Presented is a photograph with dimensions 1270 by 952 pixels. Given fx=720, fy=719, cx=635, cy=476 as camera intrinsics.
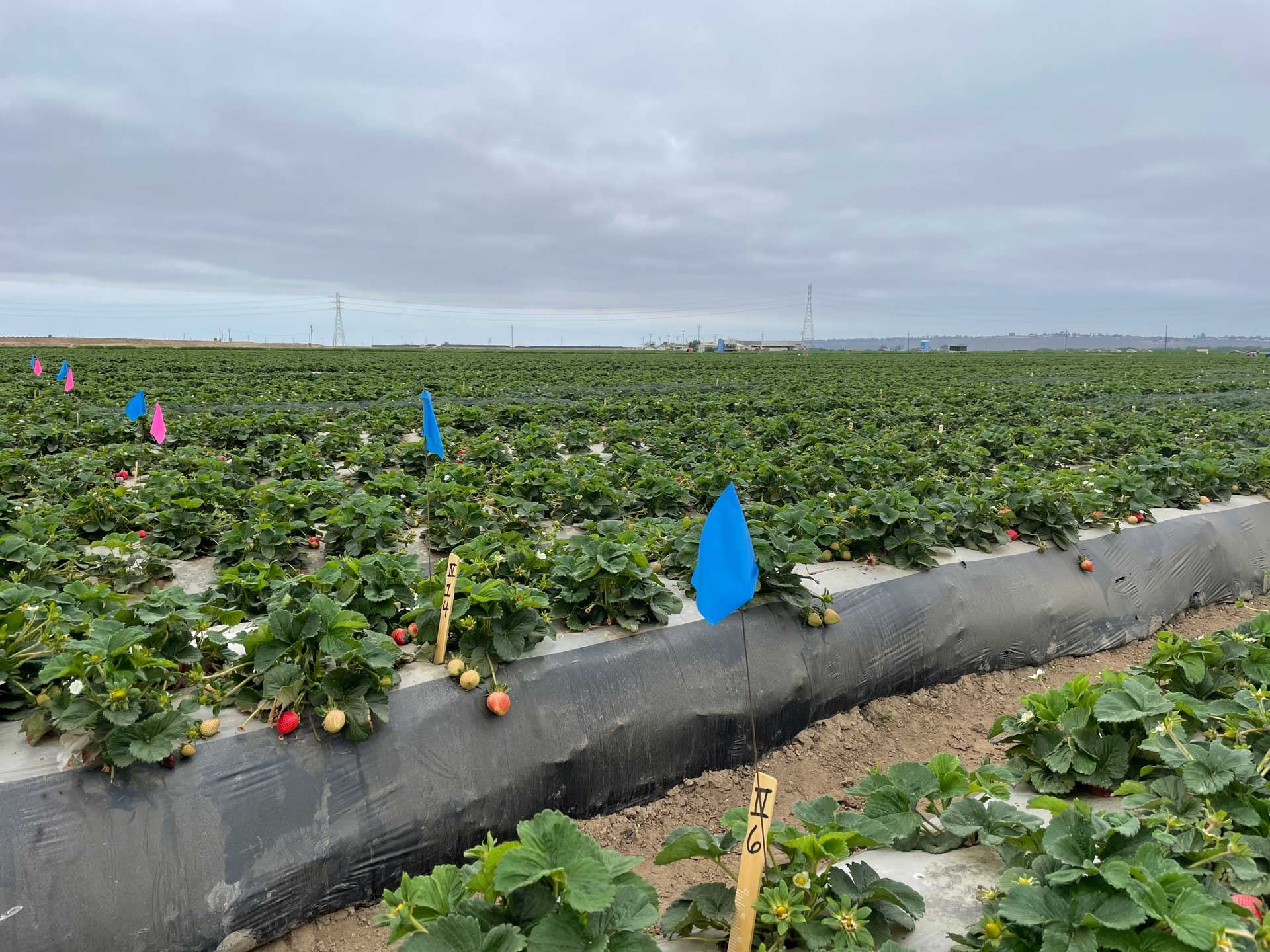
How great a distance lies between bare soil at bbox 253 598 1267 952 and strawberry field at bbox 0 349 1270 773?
67 cm

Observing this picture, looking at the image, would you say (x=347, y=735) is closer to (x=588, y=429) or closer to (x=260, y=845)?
(x=260, y=845)

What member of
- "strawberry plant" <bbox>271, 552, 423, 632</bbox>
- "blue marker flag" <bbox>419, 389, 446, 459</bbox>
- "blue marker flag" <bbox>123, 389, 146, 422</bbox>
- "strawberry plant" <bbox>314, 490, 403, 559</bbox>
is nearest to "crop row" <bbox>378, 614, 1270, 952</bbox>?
"strawberry plant" <bbox>271, 552, 423, 632</bbox>

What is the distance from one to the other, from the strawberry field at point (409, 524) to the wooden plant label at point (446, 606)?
5cm

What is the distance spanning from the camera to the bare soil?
8.70 ft

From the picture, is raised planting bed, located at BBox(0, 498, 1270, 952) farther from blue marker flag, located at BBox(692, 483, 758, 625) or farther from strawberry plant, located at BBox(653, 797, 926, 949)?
blue marker flag, located at BBox(692, 483, 758, 625)

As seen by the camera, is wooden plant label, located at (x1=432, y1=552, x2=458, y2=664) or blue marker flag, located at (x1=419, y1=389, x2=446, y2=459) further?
blue marker flag, located at (x1=419, y1=389, x2=446, y2=459)

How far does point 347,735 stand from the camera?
272 centimetres

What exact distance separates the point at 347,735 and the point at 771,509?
308 cm

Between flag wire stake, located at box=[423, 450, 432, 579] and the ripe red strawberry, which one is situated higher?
flag wire stake, located at box=[423, 450, 432, 579]

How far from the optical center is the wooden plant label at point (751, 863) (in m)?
1.75

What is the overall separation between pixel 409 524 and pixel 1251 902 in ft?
16.3

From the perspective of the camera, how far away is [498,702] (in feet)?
9.80

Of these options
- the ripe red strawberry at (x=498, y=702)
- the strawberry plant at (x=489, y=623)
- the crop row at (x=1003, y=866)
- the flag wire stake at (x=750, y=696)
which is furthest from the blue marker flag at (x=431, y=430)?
the crop row at (x=1003, y=866)

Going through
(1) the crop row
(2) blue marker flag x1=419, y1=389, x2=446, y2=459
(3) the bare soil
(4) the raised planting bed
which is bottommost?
(3) the bare soil
